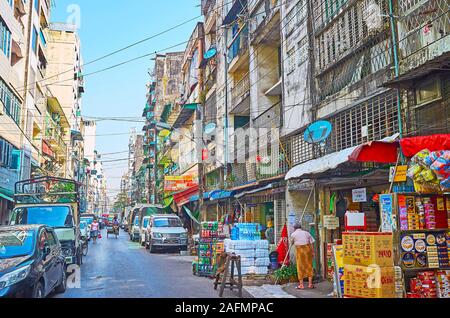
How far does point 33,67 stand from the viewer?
103 feet

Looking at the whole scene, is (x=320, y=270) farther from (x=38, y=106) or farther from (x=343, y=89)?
(x=38, y=106)

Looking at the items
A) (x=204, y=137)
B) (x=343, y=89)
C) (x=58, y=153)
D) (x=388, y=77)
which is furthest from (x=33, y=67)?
(x=388, y=77)

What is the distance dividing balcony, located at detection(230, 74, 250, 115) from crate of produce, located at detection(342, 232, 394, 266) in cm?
1478

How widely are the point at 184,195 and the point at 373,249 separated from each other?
2324 cm

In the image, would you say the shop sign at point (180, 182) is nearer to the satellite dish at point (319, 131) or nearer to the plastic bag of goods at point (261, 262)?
the plastic bag of goods at point (261, 262)

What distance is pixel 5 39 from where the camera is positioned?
79.0ft

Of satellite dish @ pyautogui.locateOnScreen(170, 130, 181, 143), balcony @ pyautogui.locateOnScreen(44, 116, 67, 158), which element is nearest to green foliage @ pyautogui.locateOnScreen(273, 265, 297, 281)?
satellite dish @ pyautogui.locateOnScreen(170, 130, 181, 143)

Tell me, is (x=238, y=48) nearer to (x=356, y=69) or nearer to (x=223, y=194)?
(x=223, y=194)

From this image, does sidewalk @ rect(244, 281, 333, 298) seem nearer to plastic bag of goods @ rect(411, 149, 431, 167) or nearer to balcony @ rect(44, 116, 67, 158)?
plastic bag of goods @ rect(411, 149, 431, 167)

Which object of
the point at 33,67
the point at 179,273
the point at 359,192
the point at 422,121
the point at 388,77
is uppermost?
the point at 33,67

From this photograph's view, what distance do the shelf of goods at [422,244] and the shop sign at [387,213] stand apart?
10cm

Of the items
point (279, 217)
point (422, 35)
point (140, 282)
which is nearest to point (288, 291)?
point (140, 282)

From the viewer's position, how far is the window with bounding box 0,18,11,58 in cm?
2312
